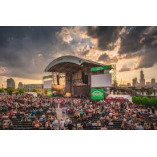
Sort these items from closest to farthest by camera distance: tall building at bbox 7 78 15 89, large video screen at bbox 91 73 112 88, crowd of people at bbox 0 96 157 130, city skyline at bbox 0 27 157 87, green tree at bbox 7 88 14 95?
crowd of people at bbox 0 96 157 130 → city skyline at bbox 0 27 157 87 → tall building at bbox 7 78 15 89 → large video screen at bbox 91 73 112 88 → green tree at bbox 7 88 14 95

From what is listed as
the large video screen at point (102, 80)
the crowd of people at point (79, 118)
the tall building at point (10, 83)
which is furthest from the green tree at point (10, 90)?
the large video screen at point (102, 80)

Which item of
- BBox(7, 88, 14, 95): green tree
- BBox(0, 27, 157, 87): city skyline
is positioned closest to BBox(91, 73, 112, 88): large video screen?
BBox(0, 27, 157, 87): city skyline

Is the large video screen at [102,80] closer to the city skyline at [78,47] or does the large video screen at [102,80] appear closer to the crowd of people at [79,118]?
the city skyline at [78,47]

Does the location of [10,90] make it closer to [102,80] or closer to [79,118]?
[79,118]

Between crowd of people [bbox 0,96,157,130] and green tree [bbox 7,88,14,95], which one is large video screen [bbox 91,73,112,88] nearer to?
crowd of people [bbox 0,96,157,130]
